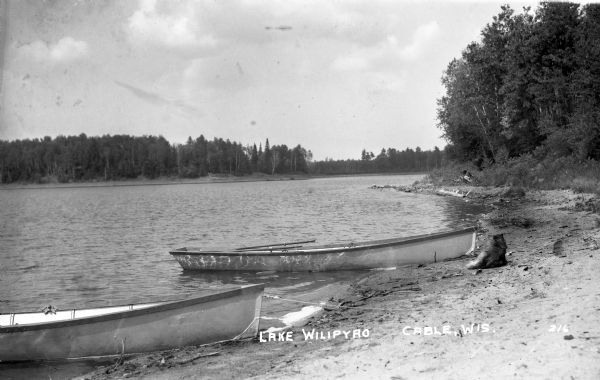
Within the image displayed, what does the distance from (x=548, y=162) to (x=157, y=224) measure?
94.8ft

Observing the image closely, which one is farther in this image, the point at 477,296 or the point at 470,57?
the point at 470,57

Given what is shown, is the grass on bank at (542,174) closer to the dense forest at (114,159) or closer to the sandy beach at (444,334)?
the sandy beach at (444,334)

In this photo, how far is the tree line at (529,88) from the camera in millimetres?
31656

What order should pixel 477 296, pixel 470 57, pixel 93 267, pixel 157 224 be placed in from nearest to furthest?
pixel 477 296
pixel 93 267
pixel 157 224
pixel 470 57

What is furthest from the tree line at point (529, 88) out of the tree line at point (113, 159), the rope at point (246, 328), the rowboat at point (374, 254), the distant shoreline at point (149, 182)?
the distant shoreline at point (149, 182)

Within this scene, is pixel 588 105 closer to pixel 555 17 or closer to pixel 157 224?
pixel 555 17

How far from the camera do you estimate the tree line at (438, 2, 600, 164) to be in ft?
104

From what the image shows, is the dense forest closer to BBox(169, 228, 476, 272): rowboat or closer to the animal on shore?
BBox(169, 228, 476, 272): rowboat

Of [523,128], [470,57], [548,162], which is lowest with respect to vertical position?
[548,162]

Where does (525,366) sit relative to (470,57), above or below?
below

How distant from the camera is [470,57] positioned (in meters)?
48.4

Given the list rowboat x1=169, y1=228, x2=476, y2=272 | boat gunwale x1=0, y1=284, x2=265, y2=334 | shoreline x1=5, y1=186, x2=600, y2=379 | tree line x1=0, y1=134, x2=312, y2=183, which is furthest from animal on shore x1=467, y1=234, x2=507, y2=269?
tree line x1=0, y1=134, x2=312, y2=183

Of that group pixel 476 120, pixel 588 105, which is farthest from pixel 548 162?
pixel 476 120

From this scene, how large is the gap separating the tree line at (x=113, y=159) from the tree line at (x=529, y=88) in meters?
98.0
